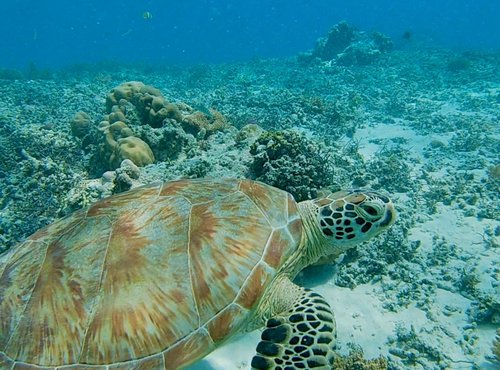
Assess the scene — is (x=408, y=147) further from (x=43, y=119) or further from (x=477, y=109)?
(x=43, y=119)

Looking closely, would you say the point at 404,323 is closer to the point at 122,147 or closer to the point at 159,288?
the point at 159,288

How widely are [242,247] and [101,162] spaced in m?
5.32

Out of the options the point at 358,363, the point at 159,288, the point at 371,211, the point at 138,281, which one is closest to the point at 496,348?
the point at 358,363

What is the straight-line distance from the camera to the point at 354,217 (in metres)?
3.36

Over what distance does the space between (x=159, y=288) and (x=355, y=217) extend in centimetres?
204

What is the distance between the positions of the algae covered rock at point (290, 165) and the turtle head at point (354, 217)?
1.15 metres

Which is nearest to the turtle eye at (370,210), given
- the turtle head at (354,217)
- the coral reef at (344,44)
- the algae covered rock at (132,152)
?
the turtle head at (354,217)

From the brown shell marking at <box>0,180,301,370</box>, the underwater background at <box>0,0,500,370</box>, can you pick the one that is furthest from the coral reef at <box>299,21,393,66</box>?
the brown shell marking at <box>0,180,301,370</box>

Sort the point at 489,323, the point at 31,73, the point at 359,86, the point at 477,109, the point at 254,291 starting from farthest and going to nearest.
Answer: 1. the point at 31,73
2. the point at 359,86
3. the point at 477,109
4. the point at 489,323
5. the point at 254,291

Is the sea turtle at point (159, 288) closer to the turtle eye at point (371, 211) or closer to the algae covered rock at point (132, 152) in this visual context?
the turtle eye at point (371, 211)

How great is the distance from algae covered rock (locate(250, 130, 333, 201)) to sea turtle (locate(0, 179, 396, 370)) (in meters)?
1.50

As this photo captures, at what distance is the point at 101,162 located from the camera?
695 centimetres

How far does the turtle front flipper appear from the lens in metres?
Result: 2.47

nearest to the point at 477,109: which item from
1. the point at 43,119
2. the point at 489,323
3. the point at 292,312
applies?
the point at 489,323
